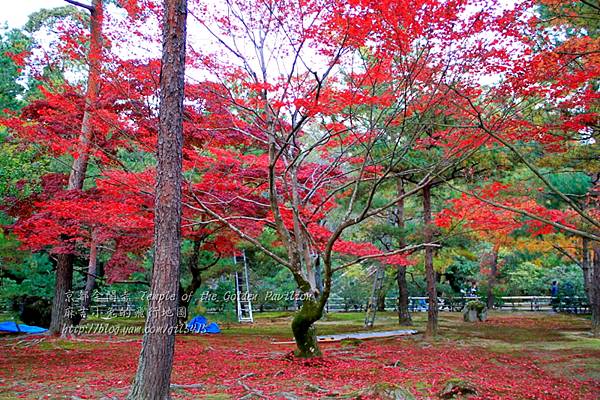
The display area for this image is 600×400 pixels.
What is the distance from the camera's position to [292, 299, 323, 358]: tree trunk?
22.6 ft

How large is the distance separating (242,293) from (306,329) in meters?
10.00

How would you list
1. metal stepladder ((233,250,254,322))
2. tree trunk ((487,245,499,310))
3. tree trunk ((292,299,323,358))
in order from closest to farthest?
1. tree trunk ((292,299,323,358))
2. metal stepladder ((233,250,254,322))
3. tree trunk ((487,245,499,310))

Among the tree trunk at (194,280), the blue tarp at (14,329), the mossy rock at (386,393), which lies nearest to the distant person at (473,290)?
the tree trunk at (194,280)

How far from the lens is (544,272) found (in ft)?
64.6

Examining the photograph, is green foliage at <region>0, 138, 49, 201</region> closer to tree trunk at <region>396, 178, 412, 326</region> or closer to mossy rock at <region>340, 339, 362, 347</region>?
mossy rock at <region>340, 339, 362, 347</region>

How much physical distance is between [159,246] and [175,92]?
138cm

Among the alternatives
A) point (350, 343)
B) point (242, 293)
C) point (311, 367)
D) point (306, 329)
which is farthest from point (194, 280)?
point (311, 367)

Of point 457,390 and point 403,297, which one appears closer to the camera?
point 457,390

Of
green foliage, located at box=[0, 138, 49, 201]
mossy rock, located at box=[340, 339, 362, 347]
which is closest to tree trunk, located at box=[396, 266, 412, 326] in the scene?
mossy rock, located at box=[340, 339, 362, 347]

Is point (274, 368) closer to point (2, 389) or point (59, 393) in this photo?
point (59, 393)

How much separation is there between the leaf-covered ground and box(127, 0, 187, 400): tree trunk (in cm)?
116

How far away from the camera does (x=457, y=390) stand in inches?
195

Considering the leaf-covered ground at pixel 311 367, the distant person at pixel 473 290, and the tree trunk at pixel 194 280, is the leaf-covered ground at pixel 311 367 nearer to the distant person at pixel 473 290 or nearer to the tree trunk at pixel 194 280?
the tree trunk at pixel 194 280

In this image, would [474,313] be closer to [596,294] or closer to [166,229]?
[596,294]
